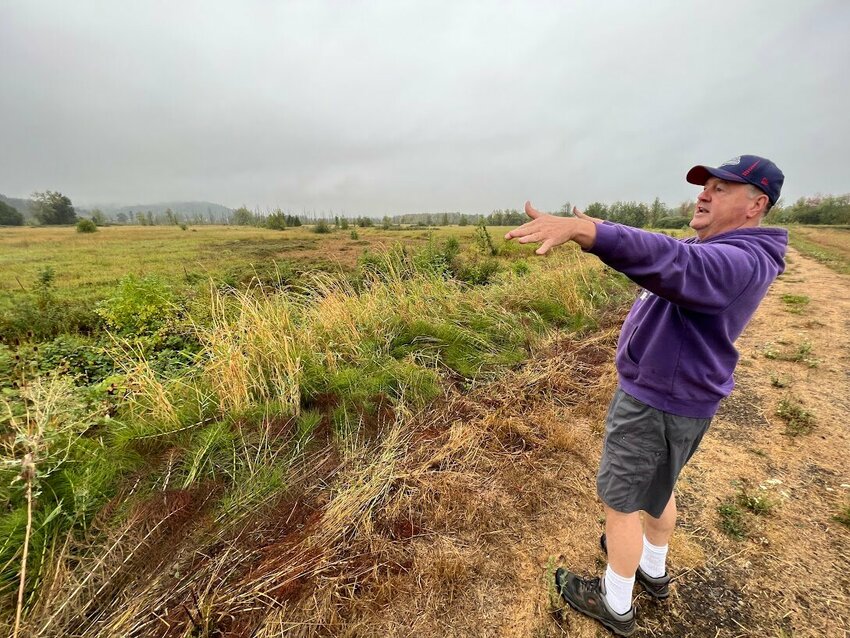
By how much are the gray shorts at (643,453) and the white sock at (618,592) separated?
13.1 inches

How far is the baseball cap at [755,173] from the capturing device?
3.69 ft

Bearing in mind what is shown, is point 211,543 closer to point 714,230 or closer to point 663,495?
point 663,495

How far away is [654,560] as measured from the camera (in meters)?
1.59

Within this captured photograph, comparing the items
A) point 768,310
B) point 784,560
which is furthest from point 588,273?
point 784,560

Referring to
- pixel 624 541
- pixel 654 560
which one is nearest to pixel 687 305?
pixel 624 541

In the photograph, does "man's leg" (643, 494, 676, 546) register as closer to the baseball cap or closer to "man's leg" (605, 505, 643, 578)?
"man's leg" (605, 505, 643, 578)

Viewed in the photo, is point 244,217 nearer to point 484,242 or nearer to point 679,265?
point 484,242

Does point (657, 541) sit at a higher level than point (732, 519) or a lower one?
higher

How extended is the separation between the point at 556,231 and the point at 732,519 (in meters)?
2.30

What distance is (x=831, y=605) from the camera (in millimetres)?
1562

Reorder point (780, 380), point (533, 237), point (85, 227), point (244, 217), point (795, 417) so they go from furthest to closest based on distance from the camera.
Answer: point (244, 217), point (85, 227), point (780, 380), point (795, 417), point (533, 237)

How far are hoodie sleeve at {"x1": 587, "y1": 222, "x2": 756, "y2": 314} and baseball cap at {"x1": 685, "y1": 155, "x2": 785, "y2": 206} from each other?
33 cm

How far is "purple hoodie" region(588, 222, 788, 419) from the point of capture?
3.08 feet

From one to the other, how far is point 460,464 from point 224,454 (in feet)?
5.32
